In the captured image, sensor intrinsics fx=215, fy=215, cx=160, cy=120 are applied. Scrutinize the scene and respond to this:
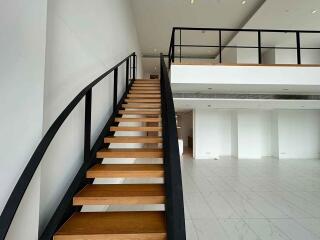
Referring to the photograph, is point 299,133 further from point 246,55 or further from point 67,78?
point 67,78

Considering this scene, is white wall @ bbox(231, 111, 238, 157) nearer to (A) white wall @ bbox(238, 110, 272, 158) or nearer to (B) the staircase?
(A) white wall @ bbox(238, 110, 272, 158)

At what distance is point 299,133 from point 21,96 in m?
12.8

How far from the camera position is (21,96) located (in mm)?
1372

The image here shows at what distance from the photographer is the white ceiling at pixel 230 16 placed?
22.6 feet

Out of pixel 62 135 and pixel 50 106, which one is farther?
pixel 62 135

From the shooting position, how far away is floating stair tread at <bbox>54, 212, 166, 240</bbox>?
163 cm

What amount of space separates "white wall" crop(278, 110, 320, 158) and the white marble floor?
4.13m

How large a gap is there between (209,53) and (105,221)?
1191 centimetres

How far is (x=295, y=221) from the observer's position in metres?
3.55

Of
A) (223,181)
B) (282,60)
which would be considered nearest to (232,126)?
(282,60)

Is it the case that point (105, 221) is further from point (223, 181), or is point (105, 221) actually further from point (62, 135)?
point (223, 181)

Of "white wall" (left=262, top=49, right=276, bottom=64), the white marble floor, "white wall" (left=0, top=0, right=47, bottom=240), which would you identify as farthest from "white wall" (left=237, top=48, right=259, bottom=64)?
"white wall" (left=0, top=0, right=47, bottom=240)

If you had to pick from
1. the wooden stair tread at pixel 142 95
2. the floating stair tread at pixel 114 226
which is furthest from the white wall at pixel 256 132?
the floating stair tread at pixel 114 226

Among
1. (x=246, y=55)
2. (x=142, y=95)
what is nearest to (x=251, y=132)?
(x=246, y=55)
